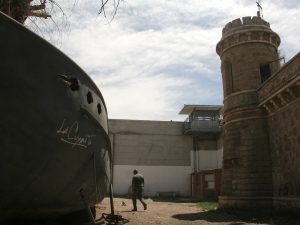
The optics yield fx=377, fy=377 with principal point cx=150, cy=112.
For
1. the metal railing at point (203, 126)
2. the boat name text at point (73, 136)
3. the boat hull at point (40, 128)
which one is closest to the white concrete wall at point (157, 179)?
the metal railing at point (203, 126)

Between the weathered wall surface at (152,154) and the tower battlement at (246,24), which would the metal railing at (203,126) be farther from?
the tower battlement at (246,24)

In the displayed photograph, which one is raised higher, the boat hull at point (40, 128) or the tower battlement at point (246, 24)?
the tower battlement at point (246, 24)

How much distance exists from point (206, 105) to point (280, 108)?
19.0 m

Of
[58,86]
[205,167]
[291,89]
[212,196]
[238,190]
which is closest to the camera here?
[58,86]

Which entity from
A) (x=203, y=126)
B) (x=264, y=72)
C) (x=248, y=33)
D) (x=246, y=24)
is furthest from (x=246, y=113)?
(x=203, y=126)

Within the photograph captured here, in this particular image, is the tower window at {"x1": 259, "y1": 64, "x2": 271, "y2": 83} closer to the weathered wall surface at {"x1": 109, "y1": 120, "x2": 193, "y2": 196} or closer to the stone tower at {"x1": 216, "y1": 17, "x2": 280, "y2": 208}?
the stone tower at {"x1": 216, "y1": 17, "x2": 280, "y2": 208}

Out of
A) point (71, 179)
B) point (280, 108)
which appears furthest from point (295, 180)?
point (71, 179)

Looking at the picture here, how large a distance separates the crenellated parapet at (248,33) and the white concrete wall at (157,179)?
16.8 metres

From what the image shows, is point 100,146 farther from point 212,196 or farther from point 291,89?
point 212,196

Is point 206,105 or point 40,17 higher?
point 206,105

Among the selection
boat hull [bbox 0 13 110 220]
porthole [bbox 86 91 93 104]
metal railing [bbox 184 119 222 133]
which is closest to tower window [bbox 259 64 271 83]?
porthole [bbox 86 91 93 104]

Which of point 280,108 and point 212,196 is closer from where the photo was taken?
point 280,108

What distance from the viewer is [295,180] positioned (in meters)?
12.3

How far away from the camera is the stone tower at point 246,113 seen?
1426 centimetres
